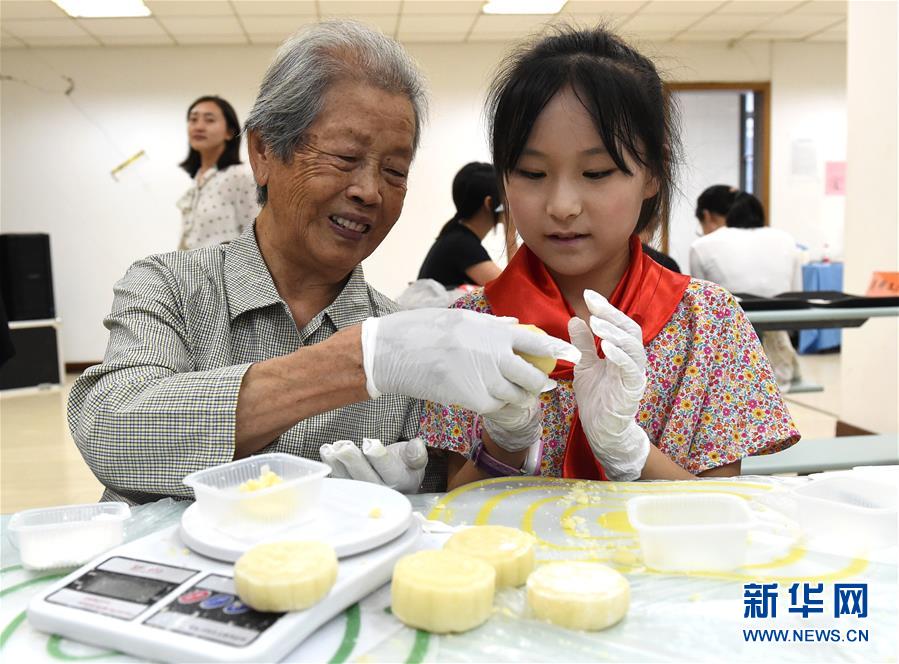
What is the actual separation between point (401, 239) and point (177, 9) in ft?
9.79

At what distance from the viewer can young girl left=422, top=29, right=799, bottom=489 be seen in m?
1.24

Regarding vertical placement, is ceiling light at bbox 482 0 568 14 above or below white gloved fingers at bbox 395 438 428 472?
above

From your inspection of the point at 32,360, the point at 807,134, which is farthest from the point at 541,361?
the point at 807,134

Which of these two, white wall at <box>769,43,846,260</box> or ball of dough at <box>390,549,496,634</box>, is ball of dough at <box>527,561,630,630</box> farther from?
white wall at <box>769,43,846,260</box>

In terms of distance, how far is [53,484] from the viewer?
12.3ft

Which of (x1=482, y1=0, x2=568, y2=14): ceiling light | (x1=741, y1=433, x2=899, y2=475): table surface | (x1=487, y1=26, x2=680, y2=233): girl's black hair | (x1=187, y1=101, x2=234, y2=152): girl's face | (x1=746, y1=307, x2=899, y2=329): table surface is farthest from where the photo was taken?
→ (x1=482, y1=0, x2=568, y2=14): ceiling light

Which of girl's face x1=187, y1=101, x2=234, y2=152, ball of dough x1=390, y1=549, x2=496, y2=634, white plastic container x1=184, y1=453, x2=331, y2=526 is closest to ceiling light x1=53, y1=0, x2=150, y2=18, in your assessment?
girl's face x1=187, y1=101, x2=234, y2=152

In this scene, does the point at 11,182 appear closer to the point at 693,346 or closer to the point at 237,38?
the point at 237,38

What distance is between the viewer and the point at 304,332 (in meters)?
1.45

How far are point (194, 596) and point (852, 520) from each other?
29.2 inches

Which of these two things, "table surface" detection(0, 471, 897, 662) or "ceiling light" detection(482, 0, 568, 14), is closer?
"table surface" detection(0, 471, 897, 662)

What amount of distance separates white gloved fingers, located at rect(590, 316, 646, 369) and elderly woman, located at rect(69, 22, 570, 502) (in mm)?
74

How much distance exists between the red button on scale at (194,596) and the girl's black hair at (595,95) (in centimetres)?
87

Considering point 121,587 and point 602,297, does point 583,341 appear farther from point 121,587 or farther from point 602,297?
point 121,587
